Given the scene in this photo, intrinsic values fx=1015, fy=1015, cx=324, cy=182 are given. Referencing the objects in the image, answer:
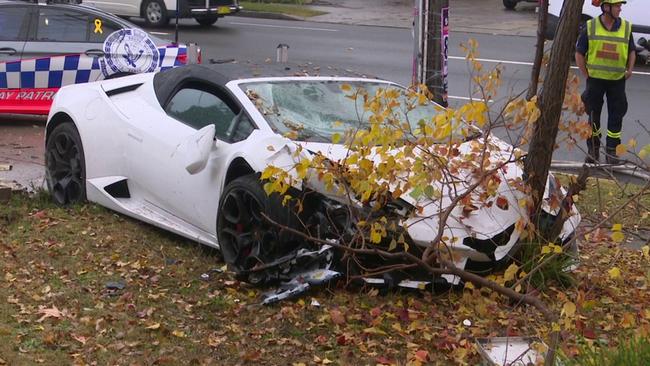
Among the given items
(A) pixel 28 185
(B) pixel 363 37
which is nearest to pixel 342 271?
A: (A) pixel 28 185

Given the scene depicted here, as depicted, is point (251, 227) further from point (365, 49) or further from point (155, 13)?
point (155, 13)

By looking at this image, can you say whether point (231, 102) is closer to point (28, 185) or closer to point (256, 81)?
point (256, 81)

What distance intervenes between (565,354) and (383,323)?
1.33m

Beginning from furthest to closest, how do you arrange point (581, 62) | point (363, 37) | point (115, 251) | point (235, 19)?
point (235, 19), point (363, 37), point (581, 62), point (115, 251)

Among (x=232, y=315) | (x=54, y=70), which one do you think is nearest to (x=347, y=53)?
(x=54, y=70)

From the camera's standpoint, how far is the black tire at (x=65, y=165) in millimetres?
7480

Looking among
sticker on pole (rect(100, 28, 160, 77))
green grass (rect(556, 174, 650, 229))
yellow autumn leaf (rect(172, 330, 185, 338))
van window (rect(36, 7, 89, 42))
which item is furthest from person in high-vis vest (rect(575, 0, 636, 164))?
yellow autumn leaf (rect(172, 330, 185, 338))

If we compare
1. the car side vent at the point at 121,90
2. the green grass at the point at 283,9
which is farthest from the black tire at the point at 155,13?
the car side vent at the point at 121,90

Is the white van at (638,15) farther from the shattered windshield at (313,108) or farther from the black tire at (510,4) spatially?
the shattered windshield at (313,108)

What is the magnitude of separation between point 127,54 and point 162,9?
10.1 m

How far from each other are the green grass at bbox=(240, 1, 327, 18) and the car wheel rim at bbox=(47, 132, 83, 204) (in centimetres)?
1798

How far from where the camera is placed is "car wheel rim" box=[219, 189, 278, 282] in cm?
575

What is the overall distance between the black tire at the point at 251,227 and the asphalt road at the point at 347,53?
Answer: 3964 mm

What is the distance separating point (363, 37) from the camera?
2123 cm
